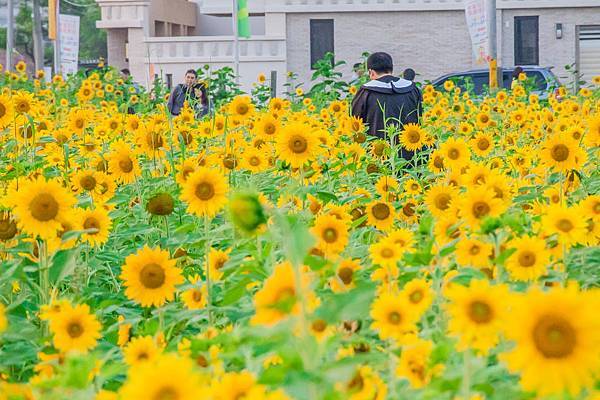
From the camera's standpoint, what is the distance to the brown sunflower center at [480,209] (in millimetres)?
2455

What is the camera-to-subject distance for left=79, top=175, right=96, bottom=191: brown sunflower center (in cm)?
337

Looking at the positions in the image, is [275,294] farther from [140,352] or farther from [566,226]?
[566,226]

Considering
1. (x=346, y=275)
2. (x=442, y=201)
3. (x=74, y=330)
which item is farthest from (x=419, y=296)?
(x=442, y=201)

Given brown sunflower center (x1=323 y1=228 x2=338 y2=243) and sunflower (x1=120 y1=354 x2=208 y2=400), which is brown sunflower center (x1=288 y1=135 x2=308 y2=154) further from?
sunflower (x1=120 y1=354 x2=208 y2=400)

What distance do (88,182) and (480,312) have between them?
2020 millimetres

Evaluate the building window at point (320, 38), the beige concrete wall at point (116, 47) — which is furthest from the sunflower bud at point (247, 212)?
the beige concrete wall at point (116, 47)

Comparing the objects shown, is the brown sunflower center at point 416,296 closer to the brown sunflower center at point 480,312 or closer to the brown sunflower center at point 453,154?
the brown sunflower center at point 480,312

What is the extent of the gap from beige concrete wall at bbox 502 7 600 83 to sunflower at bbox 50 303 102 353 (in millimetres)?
27218

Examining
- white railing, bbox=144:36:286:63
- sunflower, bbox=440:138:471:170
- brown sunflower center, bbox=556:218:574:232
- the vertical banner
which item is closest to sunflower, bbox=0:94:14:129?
sunflower, bbox=440:138:471:170

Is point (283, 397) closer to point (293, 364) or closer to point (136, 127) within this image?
point (293, 364)

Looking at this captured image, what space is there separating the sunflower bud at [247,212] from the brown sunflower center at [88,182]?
195 centimetres

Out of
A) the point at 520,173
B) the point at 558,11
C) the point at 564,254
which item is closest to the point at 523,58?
the point at 558,11

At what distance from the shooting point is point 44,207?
2434 mm

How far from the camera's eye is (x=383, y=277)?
86.0 inches
